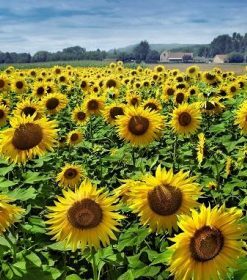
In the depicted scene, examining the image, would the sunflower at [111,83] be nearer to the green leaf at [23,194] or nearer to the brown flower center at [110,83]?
the brown flower center at [110,83]

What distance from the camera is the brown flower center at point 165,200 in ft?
12.9

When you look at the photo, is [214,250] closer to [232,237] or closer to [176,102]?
[232,237]

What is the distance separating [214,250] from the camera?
3.24m

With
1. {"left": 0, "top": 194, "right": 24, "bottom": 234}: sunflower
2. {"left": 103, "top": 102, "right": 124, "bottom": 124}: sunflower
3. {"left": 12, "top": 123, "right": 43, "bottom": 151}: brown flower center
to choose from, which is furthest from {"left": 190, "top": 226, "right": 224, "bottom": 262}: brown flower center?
{"left": 103, "top": 102, "right": 124, "bottom": 124}: sunflower

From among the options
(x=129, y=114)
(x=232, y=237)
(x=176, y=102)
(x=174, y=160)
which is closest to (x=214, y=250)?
(x=232, y=237)

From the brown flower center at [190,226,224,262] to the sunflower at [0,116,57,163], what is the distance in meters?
3.01

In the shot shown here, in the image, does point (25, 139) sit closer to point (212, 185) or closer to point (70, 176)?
point (70, 176)

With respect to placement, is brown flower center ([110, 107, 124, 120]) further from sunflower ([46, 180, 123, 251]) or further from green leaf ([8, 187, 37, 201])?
sunflower ([46, 180, 123, 251])

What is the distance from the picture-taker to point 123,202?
4.56 meters

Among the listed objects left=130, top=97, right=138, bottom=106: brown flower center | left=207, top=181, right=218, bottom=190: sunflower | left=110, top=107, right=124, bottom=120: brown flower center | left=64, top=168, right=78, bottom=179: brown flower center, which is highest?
left=110, top=107, right=124, bottom=120: brown flower center

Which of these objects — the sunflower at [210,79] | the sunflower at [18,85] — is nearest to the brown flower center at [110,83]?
the sunflower at [18,85]

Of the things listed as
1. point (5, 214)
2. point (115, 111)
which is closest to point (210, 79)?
point (115, 111)

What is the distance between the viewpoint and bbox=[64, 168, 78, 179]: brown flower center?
7.06 meters

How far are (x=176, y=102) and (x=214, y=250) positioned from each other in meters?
8.46
